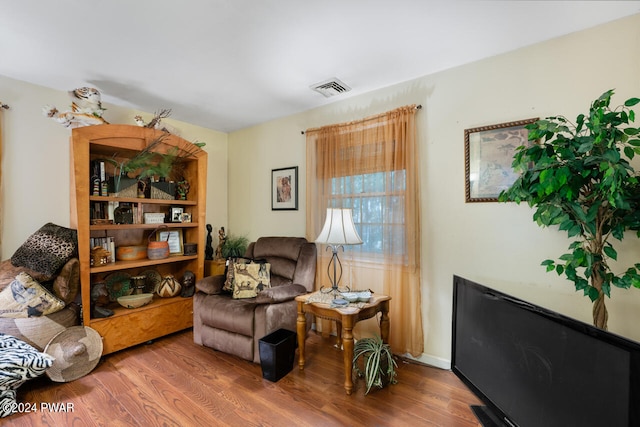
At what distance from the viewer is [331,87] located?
8.66 ft

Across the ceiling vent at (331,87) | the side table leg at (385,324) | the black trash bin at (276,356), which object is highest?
the ceiling vent at (331,87)

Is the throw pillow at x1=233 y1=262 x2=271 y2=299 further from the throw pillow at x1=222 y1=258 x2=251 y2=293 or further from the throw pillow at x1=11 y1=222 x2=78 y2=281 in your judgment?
the throw pillow at x1=11 y1=222 x2=78 y2=281

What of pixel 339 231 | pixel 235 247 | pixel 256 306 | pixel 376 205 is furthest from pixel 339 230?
pixel 235 247

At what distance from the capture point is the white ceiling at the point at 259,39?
1.67 meters

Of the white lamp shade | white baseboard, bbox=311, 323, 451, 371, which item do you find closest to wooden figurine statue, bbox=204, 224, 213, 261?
the white lamp shade

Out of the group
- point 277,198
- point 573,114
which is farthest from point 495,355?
point 277,198

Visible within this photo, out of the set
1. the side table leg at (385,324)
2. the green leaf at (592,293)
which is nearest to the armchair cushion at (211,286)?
the side table leg at (385,324)

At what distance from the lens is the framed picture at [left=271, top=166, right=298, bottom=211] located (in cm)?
340

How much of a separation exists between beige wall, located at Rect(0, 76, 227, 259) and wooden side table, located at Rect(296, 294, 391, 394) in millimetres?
2485

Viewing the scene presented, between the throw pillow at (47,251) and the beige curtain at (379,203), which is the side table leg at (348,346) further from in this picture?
the throw pillow at (47,251)

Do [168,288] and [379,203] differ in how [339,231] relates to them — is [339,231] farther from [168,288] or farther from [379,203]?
[168,288]

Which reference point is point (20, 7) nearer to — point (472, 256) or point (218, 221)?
point (218, 221)

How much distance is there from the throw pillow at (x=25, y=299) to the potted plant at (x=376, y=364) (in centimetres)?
242

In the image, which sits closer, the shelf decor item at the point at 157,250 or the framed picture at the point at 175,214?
the shelf decor item at the point at 157,250
